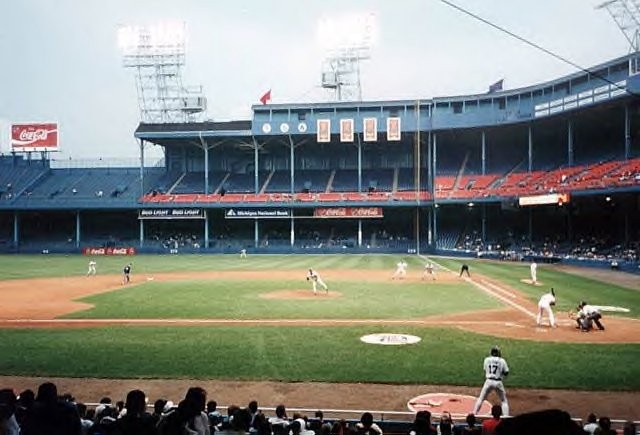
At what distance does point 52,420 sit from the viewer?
6.21 metres

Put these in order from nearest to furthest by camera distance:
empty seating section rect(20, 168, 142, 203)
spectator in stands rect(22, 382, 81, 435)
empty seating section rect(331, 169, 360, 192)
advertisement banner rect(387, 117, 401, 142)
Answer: spectator in stands rect(22, 382, 81, 435) → advertisement banner rect(387, 117, 401, 142) → empty seating section rect(331, 169, 360, 192) → empty seating section rect(20, 168, 142, 203)

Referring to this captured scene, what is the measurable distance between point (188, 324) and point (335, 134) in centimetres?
5234

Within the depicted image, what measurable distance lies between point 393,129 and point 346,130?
17.4ft

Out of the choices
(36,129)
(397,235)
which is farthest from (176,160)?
(397,235)

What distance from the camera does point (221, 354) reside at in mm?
17062

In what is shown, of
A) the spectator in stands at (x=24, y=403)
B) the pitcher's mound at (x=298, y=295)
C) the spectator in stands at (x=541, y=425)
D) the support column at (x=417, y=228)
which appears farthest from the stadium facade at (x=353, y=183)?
the spectator in stands at (x=541, y=425)

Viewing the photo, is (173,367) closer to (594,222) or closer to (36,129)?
(594,222)

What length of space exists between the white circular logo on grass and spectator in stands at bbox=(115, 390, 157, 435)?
497 inches

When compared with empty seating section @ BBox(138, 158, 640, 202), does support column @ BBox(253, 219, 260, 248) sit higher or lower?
lower

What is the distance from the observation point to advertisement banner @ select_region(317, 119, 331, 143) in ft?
229

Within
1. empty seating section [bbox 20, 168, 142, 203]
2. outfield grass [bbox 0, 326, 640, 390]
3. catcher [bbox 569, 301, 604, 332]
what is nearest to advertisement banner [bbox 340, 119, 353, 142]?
empty seating section [bbox 20, 168, 142, 203]

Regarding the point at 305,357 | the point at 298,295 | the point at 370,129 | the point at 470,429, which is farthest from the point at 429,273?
the point at 470,429

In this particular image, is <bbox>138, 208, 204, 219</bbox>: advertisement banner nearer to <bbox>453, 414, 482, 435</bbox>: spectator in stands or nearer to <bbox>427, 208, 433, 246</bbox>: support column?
→ <bbox>427, 208, 433, 246</bbox>: support column

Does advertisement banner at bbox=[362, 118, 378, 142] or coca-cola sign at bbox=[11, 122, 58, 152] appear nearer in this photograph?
advertisement banner at bbox=[362, 118, 378, 142]
